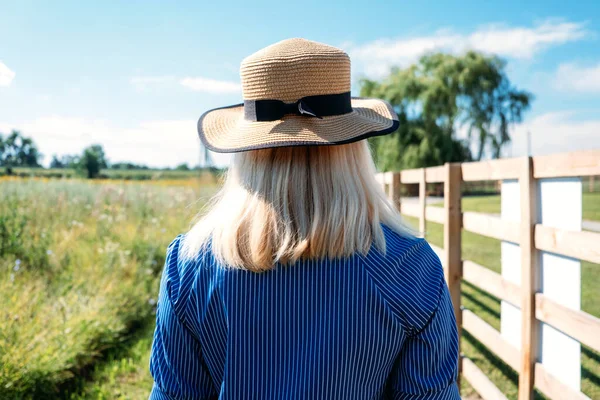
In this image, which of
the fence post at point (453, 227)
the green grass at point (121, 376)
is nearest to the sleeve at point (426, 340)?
the green grass at point (121, 376)

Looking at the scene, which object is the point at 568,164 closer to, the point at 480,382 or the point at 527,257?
the point at 527,257

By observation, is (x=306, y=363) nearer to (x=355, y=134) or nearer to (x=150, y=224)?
(x=355, y=134)

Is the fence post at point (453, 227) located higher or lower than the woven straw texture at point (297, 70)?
lower

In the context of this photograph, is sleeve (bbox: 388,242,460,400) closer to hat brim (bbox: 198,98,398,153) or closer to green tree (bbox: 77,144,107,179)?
hat brim (bbox: 198,98,398,153)

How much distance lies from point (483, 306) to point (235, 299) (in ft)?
18.8

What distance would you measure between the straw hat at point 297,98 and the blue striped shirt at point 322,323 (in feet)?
0.99

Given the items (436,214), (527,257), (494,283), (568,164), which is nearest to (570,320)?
(527,257)

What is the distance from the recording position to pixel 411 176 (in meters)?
5.70

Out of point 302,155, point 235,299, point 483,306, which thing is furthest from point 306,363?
point 483,306

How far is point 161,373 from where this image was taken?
1314 millimetres

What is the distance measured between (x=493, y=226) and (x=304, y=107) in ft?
8.28

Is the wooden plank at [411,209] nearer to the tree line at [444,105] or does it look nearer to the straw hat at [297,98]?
the straw hat at [297,98]

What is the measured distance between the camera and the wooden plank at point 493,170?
10.1 feet

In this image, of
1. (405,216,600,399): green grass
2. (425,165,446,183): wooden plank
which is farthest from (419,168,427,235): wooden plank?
(405,216,600,399): green grass
